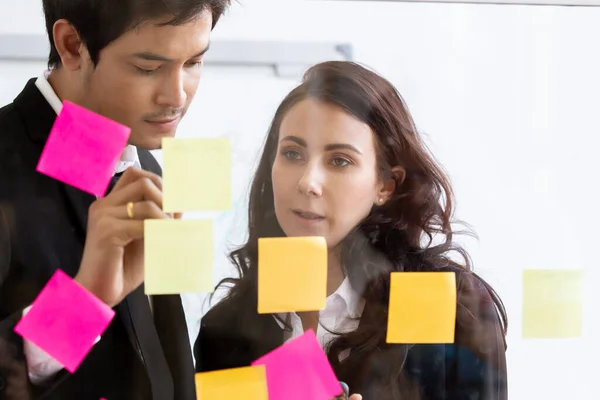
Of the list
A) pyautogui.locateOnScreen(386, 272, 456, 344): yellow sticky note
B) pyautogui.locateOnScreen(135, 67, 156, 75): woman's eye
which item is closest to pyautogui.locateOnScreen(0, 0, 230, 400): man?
pyautogui.locateOnScreen(135, 67, 156, 75): woman's eye

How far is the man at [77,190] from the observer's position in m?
0.94

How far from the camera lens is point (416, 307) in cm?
107

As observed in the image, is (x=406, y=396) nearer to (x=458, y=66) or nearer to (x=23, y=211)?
(x=458, y=66)

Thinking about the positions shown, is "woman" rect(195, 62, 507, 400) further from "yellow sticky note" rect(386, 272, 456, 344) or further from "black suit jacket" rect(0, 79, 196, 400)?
"black suit jacket" rect(0, 79, 196, 400)

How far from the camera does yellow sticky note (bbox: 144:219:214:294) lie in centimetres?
97

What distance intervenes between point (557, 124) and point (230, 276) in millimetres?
595

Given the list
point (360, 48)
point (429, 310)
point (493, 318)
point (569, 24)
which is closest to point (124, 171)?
point (360, 48)

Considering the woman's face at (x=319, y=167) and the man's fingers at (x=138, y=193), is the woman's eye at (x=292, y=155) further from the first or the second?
the man's fingers at (x=138, y=193)

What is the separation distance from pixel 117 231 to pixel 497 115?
625mm

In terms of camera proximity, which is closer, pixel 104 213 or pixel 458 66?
pixel 104 213

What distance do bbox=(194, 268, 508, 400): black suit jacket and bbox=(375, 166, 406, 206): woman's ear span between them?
0.16 m

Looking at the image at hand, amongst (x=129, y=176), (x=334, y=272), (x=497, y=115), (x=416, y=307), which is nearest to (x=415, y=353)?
(x=416, y=307)

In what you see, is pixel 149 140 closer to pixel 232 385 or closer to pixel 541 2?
pixel 232 385

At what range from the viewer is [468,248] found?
110cm
